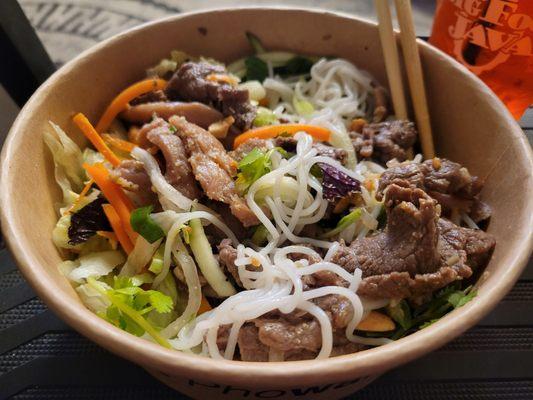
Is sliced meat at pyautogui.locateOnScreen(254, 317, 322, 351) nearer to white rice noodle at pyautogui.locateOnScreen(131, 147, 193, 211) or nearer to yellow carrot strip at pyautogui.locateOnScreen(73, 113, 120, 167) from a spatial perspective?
white rice noodle at pyautogui.locateOnScreen(131, 147, 193, 211)

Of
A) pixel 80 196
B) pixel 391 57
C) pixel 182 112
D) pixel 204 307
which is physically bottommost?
pixel 204 307

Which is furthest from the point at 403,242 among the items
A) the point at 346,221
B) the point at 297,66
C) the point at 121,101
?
the point at 121,101

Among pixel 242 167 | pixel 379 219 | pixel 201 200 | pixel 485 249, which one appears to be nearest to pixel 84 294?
pixel 201 200

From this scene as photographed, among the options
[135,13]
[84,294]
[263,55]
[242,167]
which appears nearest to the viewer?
[84,294]

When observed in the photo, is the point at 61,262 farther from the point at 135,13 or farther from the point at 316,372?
the point at 135,13

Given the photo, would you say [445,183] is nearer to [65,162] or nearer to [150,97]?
[150,97]
